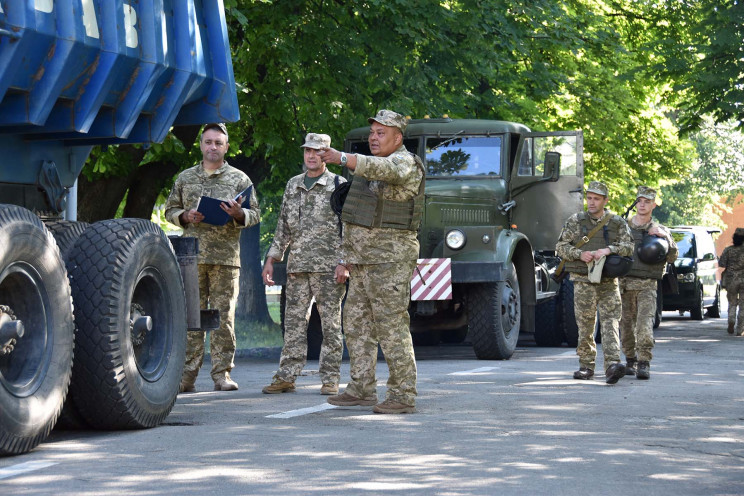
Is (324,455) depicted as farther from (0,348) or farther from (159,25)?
(159,25)

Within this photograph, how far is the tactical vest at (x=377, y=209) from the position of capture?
822cm

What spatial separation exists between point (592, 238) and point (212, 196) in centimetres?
343

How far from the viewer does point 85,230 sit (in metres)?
7.22

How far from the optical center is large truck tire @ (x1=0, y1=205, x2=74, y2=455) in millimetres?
6141

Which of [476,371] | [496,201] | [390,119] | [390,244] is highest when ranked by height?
[496,201]

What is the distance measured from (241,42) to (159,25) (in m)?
8.75

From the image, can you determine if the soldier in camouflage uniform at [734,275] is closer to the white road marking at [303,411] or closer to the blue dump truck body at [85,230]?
the white road marking at [303,411]

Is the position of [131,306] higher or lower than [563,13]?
lower

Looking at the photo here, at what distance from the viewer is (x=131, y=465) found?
590cm

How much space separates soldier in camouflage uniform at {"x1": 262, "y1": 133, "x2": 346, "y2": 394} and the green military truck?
4.16m

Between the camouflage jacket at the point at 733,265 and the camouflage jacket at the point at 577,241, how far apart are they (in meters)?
11.1

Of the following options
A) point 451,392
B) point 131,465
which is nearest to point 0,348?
point 131,465

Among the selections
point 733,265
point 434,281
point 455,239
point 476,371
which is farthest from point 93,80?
point 733,265

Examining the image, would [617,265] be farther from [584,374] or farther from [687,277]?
[687,277]
